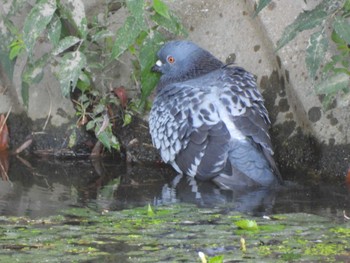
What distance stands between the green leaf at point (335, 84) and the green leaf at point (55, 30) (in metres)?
2.03

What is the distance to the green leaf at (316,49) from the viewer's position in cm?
648

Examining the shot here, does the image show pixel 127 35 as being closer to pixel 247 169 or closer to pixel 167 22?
pixel 167 22

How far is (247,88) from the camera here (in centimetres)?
767

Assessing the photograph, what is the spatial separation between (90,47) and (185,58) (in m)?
0.79

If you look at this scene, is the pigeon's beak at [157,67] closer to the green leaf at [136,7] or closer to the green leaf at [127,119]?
the green leaf at [127,119]

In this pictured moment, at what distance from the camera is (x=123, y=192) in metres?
7.14

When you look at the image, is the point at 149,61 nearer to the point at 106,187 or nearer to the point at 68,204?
the point at 106,187

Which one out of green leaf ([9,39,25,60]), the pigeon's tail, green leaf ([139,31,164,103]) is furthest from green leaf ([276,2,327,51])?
green leaf ([9,39,25,60])

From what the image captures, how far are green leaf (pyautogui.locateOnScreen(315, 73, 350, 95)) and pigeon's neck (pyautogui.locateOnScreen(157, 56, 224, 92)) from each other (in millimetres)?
1600

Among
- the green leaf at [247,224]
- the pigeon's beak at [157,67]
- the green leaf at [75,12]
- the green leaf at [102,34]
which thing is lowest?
the green leaf at [247,224]

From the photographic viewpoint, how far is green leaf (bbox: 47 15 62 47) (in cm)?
741

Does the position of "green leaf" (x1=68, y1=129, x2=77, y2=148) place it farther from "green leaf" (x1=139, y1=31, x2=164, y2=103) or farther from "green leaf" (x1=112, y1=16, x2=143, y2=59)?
"green leaf" (x1=112, y1=16, x2=143, y2=59)

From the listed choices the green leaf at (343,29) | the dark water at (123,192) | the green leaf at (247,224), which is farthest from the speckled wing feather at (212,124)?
the green leaf at (247,224)

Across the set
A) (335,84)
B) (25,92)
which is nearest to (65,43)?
(25,92)
